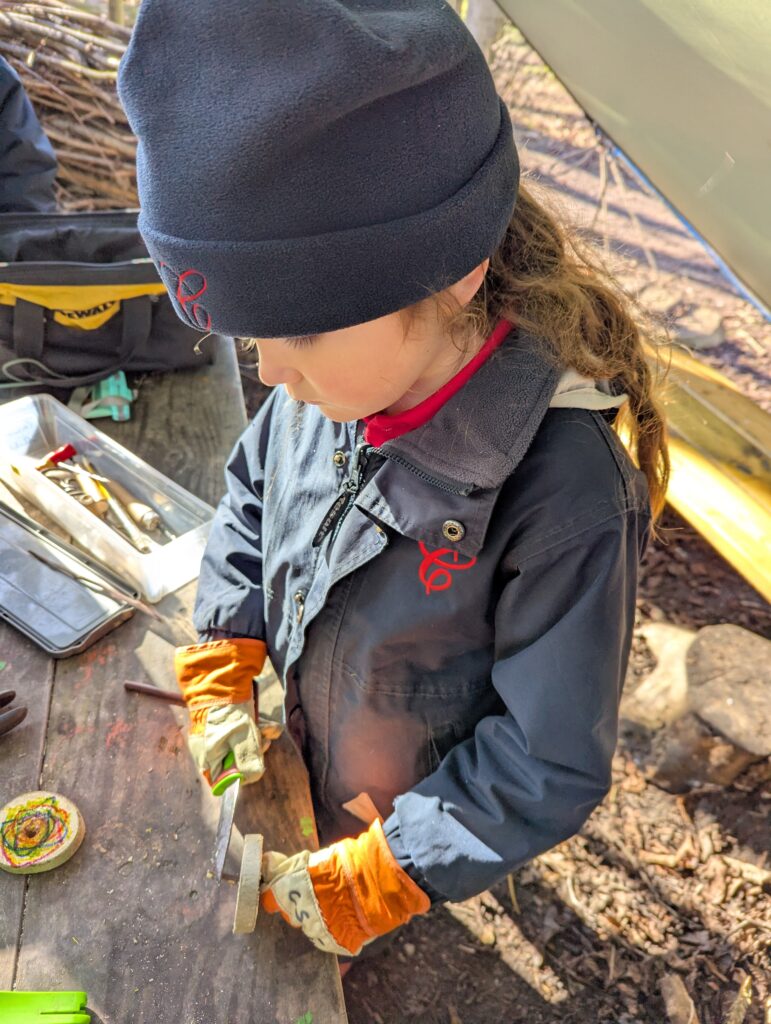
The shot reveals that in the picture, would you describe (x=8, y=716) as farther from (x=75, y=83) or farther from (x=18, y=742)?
(x=75, y=83)

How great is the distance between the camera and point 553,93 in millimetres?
7785

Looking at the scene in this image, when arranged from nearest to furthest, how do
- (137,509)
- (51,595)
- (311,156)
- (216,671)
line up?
(311,156), (216,671), (51,595), (137,509)

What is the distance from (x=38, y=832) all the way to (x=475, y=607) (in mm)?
753

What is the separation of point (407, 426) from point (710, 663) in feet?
6.97

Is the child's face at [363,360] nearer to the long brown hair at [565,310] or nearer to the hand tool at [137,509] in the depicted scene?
the long brown hair at [565,310]

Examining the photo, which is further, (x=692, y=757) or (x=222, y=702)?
(x=692, y=757)

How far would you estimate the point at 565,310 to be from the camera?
1.24m

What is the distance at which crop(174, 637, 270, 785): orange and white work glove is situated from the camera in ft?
4.72

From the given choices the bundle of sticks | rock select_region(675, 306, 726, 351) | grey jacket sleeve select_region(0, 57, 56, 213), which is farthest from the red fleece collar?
rock select_region(675, 306, 726, 351)

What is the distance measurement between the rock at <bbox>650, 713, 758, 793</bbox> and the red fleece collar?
2034mm

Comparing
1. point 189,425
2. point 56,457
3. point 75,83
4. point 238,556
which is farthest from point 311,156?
point 75,83

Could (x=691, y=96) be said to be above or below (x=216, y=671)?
above

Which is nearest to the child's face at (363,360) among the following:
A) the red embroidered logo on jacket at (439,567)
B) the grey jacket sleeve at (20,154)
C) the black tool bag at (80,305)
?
the red embroidered logo on jacket at (439,567)

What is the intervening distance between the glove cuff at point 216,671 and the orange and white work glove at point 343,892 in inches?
12.0
